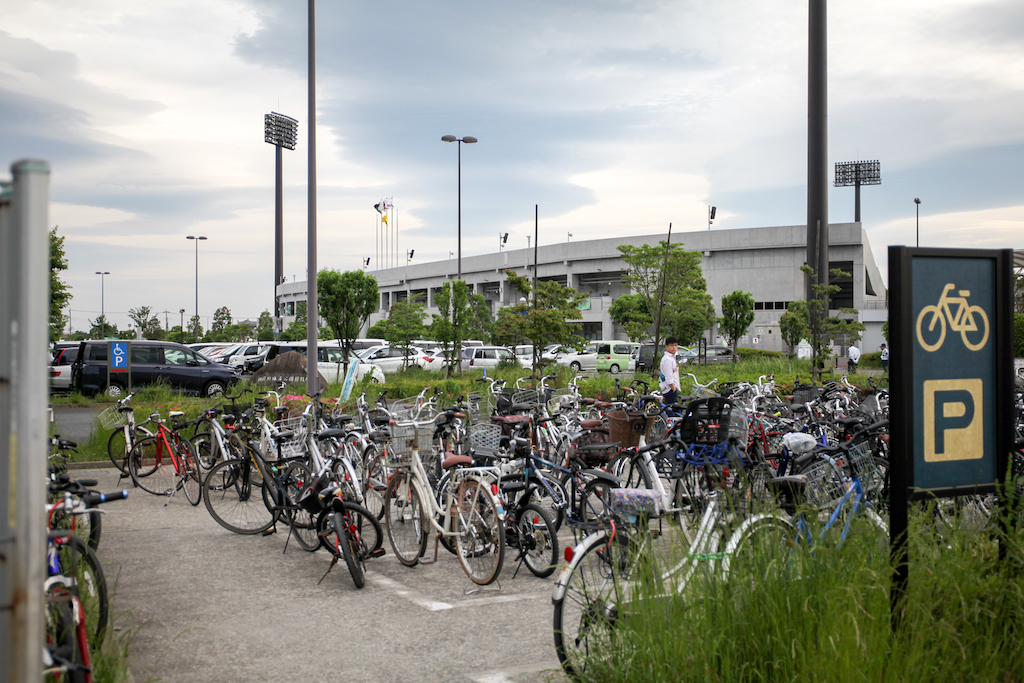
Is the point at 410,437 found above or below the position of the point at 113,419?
above

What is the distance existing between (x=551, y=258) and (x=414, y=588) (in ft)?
210

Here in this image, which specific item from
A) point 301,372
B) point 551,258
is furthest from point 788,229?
point 301,372

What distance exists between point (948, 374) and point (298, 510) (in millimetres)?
4813

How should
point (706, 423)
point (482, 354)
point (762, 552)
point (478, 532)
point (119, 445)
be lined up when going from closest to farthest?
point (762, 552)
point (478, 532)
point (706, 423)
point (119, 445)
point (482, 354)

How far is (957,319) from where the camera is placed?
3.73 meters

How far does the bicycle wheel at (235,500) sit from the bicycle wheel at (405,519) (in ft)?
5.22

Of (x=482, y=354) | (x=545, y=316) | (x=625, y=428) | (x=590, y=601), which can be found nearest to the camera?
(x=590, y=601)

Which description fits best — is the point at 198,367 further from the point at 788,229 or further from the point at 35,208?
the point at 788,229

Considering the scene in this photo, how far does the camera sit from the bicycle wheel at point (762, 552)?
10.4 feet

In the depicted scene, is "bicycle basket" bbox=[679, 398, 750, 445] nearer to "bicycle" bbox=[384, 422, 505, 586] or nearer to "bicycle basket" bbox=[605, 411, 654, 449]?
"bicycle basket" bbox=[605, 411, 654, 449]

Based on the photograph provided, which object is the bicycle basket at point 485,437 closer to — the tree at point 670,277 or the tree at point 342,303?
the tree at point 342,303

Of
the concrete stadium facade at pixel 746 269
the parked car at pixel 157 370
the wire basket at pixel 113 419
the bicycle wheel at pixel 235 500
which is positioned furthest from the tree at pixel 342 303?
the concrete stadium facade at pixel 746 269

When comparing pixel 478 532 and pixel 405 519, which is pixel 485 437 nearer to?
pixel 405 519

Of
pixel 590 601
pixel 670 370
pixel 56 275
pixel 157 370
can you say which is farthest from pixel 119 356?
pixel 590 601
